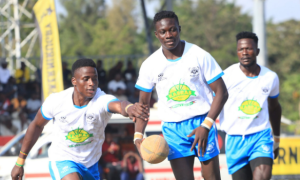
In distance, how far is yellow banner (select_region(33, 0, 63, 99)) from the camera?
10.6m

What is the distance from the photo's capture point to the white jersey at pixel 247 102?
5445 mm

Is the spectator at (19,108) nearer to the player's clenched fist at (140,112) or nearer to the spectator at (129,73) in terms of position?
the spectator at (129,73)

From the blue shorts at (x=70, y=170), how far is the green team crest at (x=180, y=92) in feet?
4.48

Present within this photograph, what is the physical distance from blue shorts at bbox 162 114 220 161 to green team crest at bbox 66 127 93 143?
96 cm

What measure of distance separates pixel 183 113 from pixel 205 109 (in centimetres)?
24

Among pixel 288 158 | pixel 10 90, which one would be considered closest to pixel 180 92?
pixel 288 158

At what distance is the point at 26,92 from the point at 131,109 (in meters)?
11.7

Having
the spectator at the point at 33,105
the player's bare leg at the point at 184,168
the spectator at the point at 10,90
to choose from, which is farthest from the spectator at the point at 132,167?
the spectator at the point at 10,90

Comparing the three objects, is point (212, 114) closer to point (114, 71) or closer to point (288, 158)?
point (288, 158)

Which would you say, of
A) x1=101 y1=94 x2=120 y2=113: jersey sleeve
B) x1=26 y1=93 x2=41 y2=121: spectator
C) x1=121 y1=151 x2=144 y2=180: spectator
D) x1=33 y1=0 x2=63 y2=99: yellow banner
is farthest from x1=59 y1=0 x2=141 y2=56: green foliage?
x1=101 y1=94 x2=120 y2=113: jersey sleeve

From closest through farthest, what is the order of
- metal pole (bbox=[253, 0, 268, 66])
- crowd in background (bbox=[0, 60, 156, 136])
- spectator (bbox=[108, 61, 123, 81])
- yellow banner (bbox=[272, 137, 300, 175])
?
1. yellow banner (bbox=[272, 137, 300, 175])
2. metal pole (bbox=[253, 0, 268, 66])
3. crowd in background (bbox=[0, 60, 156, 136])
4. spectator (bbox=[108, 61, 123, 81])

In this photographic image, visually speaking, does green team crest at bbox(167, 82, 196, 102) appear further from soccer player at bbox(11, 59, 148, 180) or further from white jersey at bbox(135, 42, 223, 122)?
soccer player at bbox(11, 59, 148, 180)

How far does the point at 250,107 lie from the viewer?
548 centimetres

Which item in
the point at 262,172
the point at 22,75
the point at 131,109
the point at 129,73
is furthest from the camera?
the point at 22,75
